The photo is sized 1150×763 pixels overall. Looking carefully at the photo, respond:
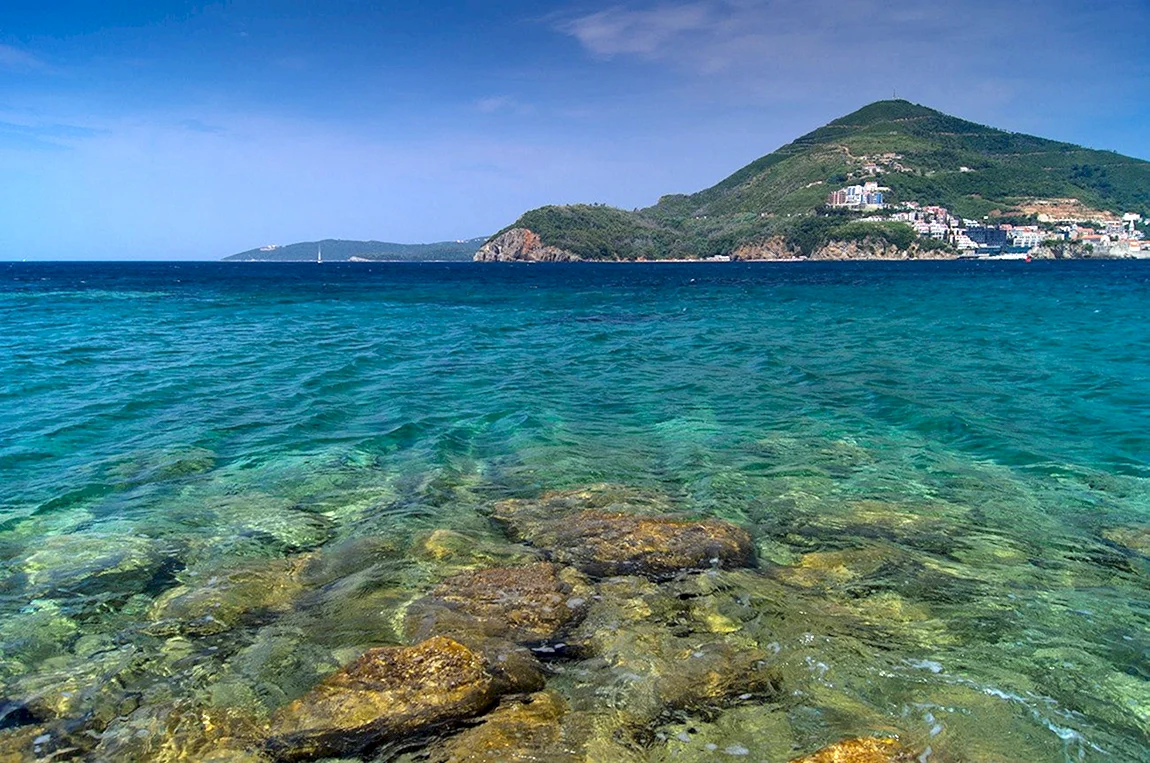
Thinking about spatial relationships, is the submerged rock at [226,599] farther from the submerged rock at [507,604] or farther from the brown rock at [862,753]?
the brown rock at [862,753]

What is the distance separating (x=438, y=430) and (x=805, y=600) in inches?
392

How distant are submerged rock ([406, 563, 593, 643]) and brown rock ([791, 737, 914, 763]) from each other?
2.75 metres

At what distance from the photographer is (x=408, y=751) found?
199 inches

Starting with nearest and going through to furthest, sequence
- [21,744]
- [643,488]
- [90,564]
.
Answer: [21,744]
[90,564]
[643,488]

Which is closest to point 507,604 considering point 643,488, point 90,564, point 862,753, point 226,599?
point 226,599

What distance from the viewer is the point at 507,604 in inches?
287

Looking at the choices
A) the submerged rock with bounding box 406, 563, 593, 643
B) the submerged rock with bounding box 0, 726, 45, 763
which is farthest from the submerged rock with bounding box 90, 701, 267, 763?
the submerged rock with bounding box 406, 563, 593, 643

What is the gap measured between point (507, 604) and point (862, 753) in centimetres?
369

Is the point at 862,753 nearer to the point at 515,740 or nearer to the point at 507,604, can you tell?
the point at 515,740

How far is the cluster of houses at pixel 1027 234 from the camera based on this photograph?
170m

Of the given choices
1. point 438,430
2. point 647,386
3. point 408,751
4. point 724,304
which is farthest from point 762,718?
point 724,304

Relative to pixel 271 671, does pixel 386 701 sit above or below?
above

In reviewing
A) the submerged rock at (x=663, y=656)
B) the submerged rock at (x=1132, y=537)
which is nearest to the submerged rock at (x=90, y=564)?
the submerged rock at (x=663, y=656)

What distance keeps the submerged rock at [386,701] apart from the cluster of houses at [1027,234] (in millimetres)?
196909
